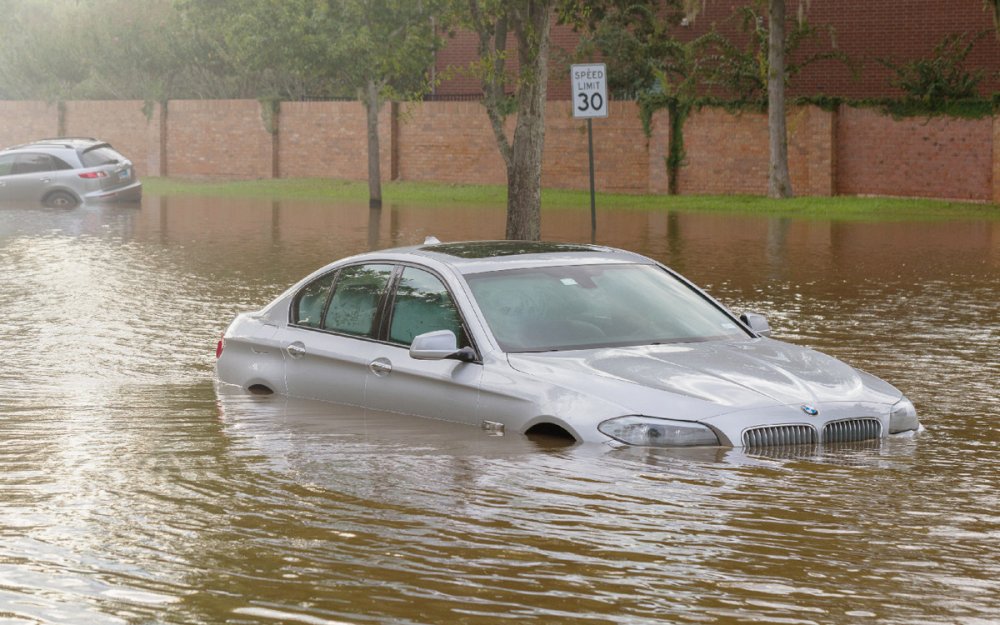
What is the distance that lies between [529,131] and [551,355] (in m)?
16.1

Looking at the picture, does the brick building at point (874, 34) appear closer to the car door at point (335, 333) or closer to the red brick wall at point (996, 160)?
the red brick wall at point (996, 160)

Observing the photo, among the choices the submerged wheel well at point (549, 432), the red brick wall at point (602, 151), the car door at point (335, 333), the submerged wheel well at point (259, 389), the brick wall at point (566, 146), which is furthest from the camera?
the red brick wall at point (602, 151)

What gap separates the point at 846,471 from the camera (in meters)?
8.05

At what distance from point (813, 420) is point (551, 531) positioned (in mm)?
1896

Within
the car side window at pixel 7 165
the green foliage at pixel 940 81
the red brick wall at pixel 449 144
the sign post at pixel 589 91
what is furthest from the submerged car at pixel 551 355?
the red brick wall at pixel 449 144

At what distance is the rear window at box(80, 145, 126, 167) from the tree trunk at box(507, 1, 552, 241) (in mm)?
16625

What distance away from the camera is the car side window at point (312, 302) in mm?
10148

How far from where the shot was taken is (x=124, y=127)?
59.4 meters

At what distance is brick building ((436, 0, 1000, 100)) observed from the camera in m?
46.1

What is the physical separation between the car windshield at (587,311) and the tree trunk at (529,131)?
46.7ft

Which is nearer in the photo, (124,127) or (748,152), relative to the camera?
(748,152)

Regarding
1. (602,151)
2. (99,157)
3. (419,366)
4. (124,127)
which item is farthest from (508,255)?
(124,127)

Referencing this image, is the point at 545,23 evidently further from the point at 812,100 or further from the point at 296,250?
the point at 812,100

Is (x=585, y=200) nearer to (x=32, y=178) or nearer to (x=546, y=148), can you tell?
(x=546, y=148)
